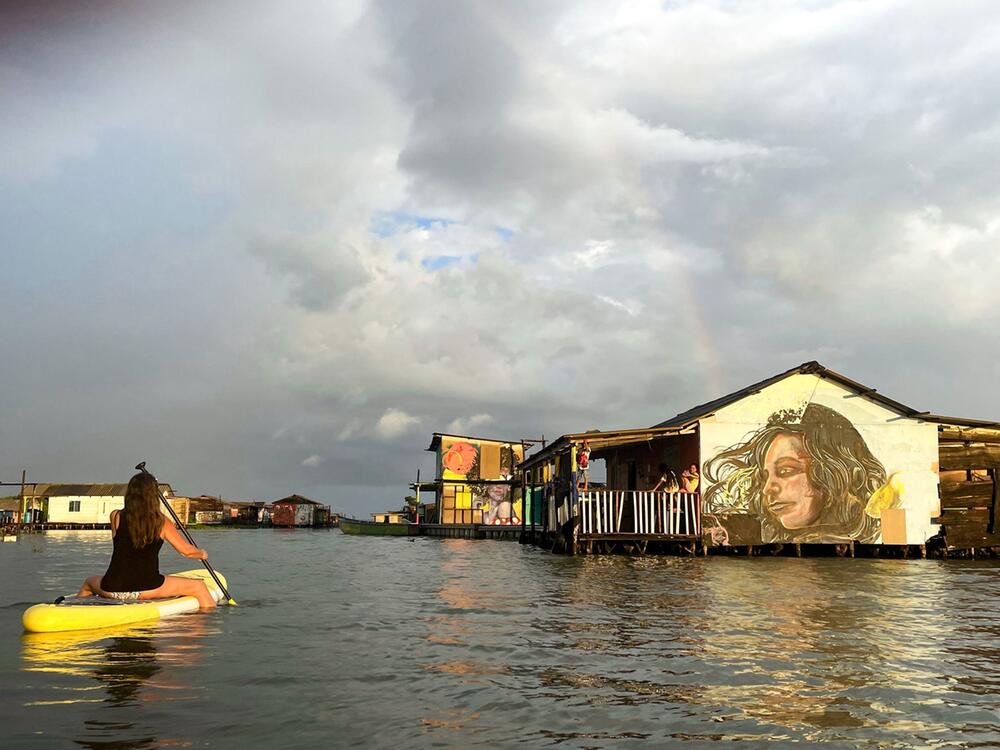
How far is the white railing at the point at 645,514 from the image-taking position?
89.7 feet

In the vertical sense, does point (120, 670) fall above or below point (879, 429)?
below

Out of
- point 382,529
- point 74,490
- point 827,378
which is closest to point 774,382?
point 827,378

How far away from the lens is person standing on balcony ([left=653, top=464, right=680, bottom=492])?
2752 cm

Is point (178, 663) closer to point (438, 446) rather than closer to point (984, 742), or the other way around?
point (984, 742)

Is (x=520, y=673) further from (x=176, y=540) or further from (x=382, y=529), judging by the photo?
(x=382, y=529)

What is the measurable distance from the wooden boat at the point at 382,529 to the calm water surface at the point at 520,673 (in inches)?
1904

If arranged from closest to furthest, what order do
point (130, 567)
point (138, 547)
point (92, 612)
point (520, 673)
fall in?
point (520, 673)
point (92, 612)
point (138, 547)
point (130, 567)

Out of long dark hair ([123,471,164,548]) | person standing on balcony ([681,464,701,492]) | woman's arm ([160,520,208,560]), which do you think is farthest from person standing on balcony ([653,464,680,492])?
long dark hair ([123,471,164,548])

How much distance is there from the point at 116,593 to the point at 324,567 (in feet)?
44.9

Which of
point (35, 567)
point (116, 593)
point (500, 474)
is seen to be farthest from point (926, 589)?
point (500, 474)

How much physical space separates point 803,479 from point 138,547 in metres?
23.3

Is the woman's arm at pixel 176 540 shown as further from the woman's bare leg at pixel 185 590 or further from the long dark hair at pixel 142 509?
the woman's bare leg at pixel 185 590

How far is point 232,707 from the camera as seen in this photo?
6.29 metres

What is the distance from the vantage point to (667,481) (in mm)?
29578
